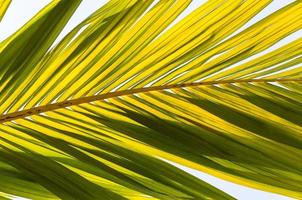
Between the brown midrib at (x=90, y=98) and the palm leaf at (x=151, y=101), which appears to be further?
the brown midrib at (x=90, y=98)

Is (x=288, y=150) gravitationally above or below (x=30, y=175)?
above

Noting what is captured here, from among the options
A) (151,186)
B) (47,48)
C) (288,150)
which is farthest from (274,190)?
(47,48)

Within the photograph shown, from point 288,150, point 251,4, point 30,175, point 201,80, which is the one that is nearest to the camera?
point 30,175

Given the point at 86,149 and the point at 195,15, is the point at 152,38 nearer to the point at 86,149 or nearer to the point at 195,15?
the point at 195,15

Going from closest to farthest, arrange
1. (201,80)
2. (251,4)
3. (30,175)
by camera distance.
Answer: (30,175), (251,4), (201,80)

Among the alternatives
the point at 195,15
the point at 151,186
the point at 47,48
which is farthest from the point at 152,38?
the point at 151,186

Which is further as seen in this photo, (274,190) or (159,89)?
(159,89)

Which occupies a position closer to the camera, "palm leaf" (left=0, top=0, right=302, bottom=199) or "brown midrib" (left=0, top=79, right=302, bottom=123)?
"palm leaf" (left=0, top=0, right=302, bottom=199)

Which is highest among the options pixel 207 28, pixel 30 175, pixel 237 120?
pixel 207 28
